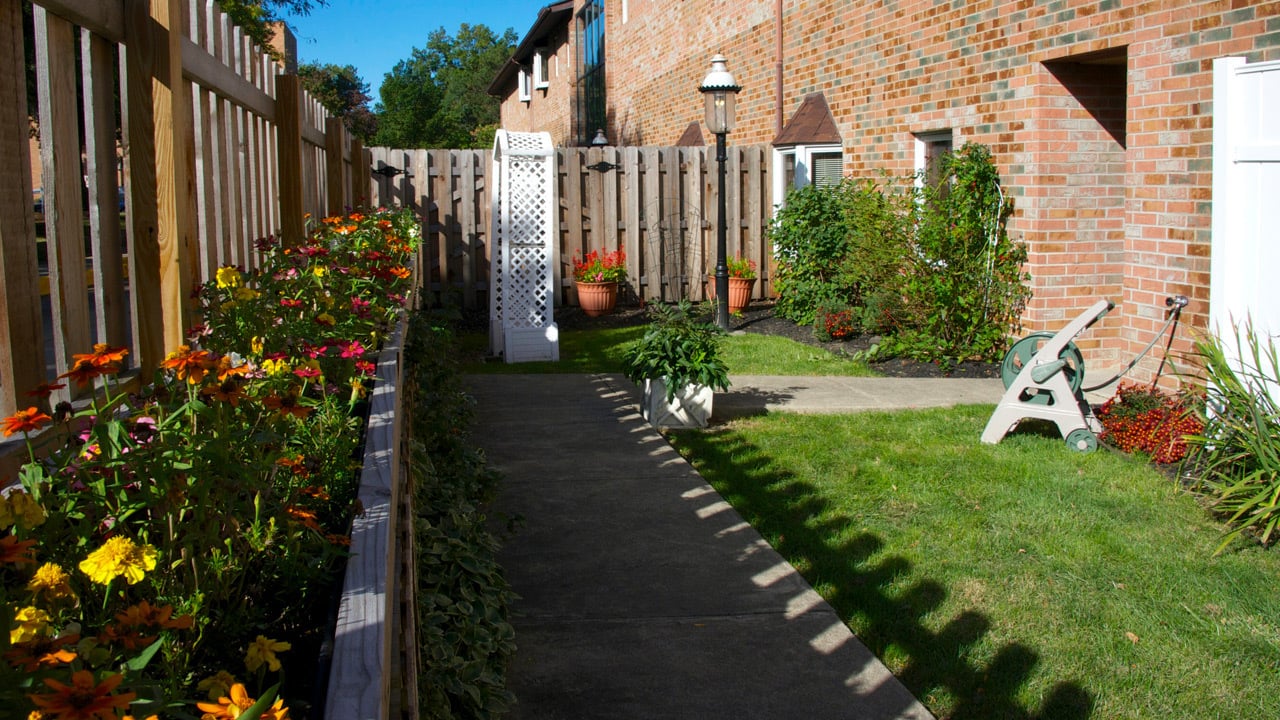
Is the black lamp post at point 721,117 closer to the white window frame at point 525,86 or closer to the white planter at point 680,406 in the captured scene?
the white planter at point 680,406

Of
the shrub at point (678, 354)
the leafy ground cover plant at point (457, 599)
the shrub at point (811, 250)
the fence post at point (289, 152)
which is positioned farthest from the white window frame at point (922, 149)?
the leafy ground cover plant at point (457, 599)

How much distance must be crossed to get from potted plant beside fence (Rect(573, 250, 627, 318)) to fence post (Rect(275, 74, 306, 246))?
7946 millimetres

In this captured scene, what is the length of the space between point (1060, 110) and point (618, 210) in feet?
21.1

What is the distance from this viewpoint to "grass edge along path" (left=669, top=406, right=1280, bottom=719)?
3807 mm

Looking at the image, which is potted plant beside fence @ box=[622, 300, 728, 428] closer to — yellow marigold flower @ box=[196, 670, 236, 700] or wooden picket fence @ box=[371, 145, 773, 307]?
yellow marigold flower @ box=[196, 670, 236, 700]

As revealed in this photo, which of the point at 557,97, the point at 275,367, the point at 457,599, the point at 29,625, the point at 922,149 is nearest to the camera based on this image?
the point at 29,625

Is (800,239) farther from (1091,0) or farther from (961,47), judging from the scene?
(1091,0)

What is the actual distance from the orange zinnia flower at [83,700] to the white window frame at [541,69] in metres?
33.4

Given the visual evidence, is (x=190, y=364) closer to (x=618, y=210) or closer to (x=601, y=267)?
(x=601, y=267)

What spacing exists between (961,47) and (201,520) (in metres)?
9.50

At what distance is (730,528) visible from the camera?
542cm

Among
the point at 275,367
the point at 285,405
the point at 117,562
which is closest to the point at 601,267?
the point at 275,367

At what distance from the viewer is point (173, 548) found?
5.94 feet

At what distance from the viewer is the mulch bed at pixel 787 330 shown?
9.63m
